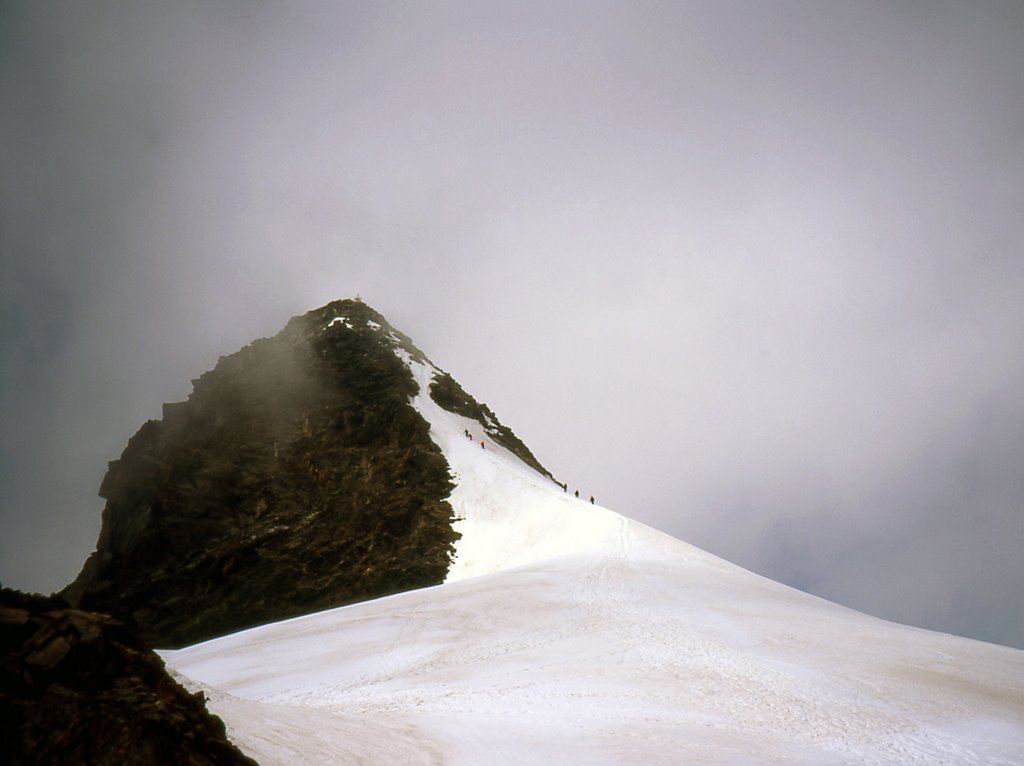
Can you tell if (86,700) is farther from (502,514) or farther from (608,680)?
(502,514)

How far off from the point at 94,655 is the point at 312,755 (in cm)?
280

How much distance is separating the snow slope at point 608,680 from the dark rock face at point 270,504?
11.2 metres

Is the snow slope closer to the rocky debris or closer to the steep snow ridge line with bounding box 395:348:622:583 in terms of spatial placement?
the steep snow ridge line with bounding box 395:348:622:583

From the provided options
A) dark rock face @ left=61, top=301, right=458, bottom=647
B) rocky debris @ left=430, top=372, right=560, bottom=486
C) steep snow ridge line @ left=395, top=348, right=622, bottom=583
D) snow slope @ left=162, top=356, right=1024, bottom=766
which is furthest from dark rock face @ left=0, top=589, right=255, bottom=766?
rocky debris @ left=430, top=372, right=560, bottom=486

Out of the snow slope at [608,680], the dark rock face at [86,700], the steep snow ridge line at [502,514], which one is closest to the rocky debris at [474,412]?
the steep snow ridge line at [502,514]

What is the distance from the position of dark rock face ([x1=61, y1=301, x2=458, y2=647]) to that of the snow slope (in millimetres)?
11181

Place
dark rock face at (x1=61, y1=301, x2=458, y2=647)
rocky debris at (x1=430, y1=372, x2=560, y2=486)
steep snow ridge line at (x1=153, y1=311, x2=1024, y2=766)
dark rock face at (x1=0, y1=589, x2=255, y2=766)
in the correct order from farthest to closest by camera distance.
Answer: rocky debris at (x1=430, y1=372, x2=560, y2=486)
dark rock face at (x1=61, y1=301, x2=458, y2=647)
steep snow ridge line at (x1=153, y1=311, x2=1024, y2=766)
dark rock face at (x1=0, y1=589, x2=255, y2=766)

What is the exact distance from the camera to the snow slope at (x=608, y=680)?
817 cm

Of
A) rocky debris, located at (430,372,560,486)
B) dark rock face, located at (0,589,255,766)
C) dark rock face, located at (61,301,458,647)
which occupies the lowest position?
dark rock face, located at (0,589,255,766)

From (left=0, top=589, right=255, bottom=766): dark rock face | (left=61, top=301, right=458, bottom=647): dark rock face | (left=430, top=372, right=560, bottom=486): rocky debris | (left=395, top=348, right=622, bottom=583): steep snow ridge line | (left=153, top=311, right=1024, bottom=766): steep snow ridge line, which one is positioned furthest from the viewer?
(left=430, top=372, right=560, bottom=486): rocky debris

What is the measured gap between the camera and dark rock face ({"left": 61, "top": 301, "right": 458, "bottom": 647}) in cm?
2967

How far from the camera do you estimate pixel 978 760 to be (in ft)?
26.5

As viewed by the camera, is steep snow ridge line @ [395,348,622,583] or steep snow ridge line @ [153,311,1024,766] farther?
steep snow ridge line @ [395,348,622,583]

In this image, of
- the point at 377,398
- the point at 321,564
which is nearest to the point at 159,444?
the point at 377,398
